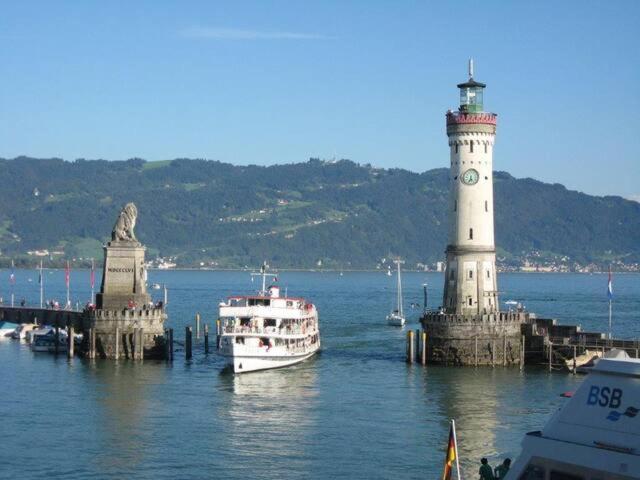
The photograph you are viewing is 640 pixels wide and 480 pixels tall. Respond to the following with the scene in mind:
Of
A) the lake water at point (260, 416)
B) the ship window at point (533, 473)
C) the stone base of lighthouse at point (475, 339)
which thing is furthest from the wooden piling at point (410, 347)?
the ship window at point (533, 473)

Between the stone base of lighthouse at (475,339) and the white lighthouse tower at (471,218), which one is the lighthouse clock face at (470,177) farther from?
the stone base of lighthouse at (475,339)

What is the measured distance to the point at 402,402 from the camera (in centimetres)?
6394

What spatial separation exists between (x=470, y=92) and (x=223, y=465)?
137ft

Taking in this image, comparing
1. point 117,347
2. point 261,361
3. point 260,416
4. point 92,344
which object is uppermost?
point 92,344

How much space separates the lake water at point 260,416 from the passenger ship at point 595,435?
2336 cm

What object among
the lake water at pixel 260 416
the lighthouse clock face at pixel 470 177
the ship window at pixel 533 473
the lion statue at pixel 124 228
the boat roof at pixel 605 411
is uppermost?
the lighthouse clock face at pixel 470 177

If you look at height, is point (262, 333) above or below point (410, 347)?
above

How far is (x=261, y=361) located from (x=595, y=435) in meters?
57.7

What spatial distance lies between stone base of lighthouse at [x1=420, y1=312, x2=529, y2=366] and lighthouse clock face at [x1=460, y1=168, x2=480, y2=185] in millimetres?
8559

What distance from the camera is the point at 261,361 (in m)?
78.2

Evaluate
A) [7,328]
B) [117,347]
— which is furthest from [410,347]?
[7,328]

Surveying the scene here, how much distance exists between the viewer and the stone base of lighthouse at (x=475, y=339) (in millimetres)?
77812

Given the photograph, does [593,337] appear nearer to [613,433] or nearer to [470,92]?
[470,92]

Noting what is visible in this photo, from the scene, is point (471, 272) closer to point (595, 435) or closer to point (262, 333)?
point (262, 333)
